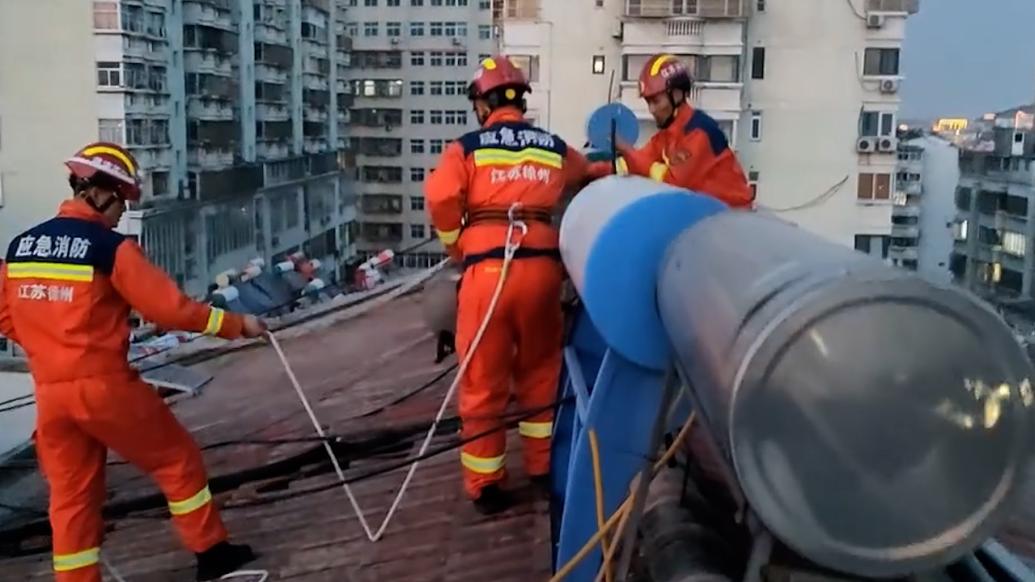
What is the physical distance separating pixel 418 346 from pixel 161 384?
1.56 meters

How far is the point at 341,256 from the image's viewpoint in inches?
1796

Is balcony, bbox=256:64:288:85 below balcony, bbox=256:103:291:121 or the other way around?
the other way around

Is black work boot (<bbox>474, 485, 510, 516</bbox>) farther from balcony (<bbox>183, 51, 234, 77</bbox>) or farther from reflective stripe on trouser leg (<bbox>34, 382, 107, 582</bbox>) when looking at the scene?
balcony (<bbox>183, 51, 234, 77</bbox>)

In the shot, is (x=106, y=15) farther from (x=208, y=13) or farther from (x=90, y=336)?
(x=90, y=336)

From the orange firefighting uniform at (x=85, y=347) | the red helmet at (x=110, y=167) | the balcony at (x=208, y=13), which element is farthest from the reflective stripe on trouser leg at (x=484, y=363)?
the balcony at (x=208, y=13)

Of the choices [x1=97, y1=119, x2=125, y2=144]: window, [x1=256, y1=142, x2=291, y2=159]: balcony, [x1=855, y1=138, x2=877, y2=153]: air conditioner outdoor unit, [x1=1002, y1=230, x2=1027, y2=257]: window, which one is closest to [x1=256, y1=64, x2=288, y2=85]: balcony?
[x1=256, y1=142, x2=291, y2=159]: balcony

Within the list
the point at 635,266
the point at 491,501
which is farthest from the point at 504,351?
the point at 635,266

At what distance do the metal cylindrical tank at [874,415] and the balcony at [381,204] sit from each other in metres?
48.6

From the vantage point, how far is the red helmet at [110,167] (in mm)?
3514

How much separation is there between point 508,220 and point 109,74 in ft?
79.5

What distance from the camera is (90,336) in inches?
135

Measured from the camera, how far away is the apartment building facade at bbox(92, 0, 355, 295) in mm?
26484

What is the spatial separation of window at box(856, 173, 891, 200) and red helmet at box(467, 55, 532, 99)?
709 inches

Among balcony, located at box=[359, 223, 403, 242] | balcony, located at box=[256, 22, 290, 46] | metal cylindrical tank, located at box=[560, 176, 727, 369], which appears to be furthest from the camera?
balcony, located at box=[359, 223, 403, 242]
